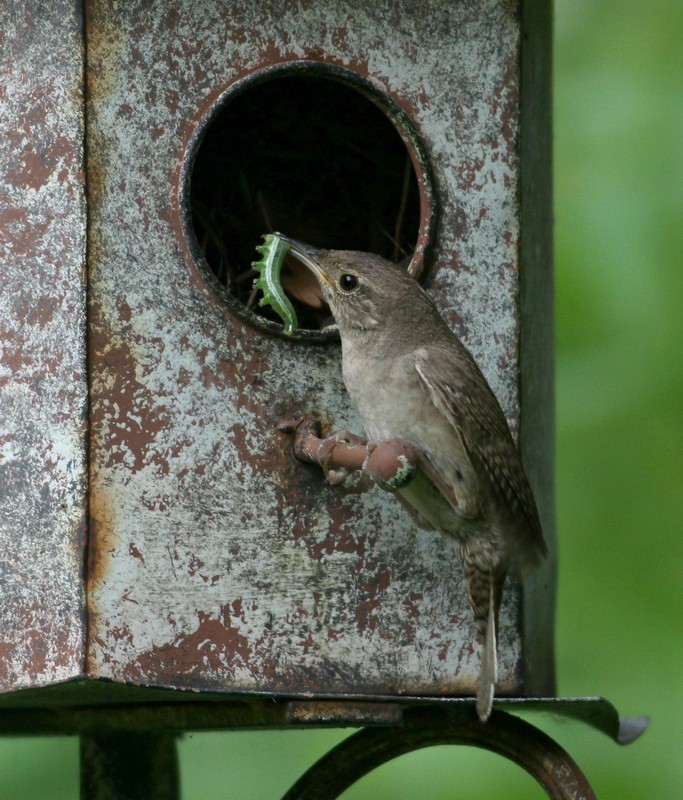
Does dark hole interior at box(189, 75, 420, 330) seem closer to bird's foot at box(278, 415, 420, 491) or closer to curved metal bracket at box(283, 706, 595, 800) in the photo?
bird's foot at box(278, 415, 420, 491)

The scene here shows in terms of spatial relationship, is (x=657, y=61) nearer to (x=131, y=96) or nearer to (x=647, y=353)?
(x=647, y=353)

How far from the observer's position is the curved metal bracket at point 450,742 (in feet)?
13.3

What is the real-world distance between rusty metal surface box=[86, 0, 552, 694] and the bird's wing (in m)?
0.18

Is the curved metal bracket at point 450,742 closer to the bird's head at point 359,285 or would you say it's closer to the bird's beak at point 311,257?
the bird's head at point 359,285

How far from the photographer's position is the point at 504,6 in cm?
458

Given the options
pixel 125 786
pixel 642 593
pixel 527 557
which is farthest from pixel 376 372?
pixel 642 593

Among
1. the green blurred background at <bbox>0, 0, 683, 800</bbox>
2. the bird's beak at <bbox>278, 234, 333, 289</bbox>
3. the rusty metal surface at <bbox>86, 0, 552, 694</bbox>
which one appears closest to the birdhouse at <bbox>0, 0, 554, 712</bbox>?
the rusty metal surface at <bbox>86, 0, 552, 694</bbox>

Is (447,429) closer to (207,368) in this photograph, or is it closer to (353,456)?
(353,456)

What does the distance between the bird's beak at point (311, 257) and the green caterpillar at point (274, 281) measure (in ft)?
0.35

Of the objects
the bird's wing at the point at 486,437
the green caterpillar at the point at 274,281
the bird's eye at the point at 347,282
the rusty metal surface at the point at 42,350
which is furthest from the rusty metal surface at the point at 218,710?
the bird's eye at the point at 347,282

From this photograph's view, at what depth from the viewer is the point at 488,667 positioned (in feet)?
13.4

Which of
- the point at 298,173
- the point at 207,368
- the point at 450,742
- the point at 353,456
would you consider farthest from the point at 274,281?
the point at 450,742

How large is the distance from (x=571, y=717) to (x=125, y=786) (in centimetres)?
118

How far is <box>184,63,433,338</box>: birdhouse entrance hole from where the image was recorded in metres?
4.76
